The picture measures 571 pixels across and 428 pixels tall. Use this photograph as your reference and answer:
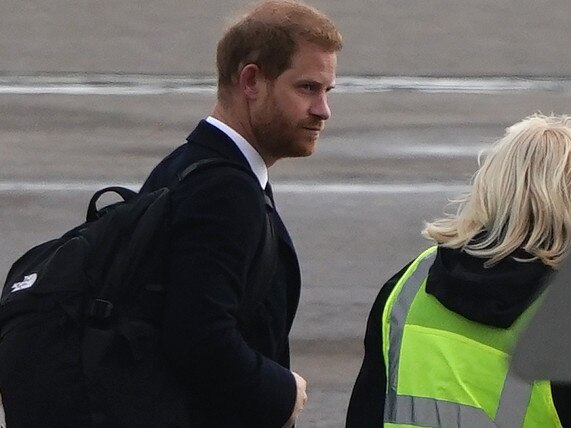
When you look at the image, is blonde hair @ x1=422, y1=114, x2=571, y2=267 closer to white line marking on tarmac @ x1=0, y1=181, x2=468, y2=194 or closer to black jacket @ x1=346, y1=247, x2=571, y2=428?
black jacket @ x1=346, y1=247, x2=571, y2=428

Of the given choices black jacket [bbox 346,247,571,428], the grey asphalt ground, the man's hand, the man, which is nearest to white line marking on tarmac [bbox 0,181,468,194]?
the grey asphalt ground

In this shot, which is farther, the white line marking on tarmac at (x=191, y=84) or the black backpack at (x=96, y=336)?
the white line marking on tarmac at (x=191, y=84)

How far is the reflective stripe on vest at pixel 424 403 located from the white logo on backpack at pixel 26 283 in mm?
734

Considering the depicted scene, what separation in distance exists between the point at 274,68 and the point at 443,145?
6.46 meters

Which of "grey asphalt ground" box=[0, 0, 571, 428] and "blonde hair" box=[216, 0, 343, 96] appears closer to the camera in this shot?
"blonde hair" box=[216, 0, 343, 96]

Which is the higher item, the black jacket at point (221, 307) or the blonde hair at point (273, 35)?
the blonde hair at point (273, 35)

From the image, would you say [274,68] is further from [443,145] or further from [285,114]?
[443,145]

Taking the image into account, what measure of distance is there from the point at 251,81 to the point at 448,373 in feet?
2.52

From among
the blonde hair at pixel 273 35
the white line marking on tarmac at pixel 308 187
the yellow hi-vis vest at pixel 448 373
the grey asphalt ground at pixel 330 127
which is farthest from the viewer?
the white line marking on tarmac at pixel 308 187

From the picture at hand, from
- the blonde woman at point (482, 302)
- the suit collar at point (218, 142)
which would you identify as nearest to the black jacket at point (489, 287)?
the blonde woman at point (482, 302)

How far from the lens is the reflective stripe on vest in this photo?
2338mm

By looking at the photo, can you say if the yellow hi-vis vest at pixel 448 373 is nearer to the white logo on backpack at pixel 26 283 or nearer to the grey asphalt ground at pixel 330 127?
the white logo on backpack at pixel 26 283

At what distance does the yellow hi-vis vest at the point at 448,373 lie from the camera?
2334 mm

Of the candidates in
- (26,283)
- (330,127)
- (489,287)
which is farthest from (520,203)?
(330,127)
